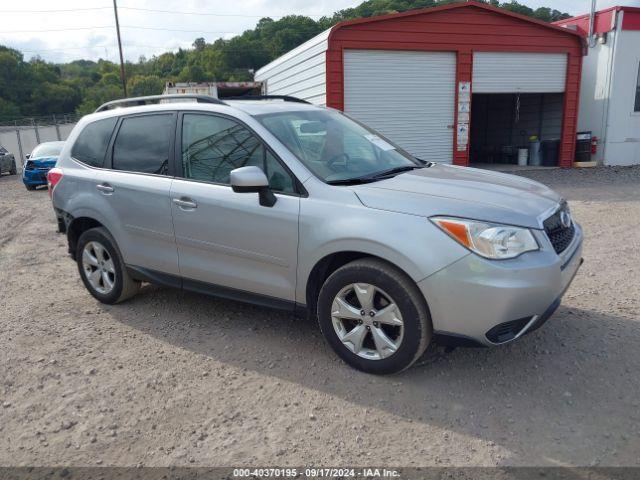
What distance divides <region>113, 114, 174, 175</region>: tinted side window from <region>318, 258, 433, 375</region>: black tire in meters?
1.80

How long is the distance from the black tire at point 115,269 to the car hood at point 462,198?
2.43 m

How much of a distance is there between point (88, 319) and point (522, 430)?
11.9 ft

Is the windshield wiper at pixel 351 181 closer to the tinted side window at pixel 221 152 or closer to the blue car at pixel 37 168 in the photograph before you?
the tinted side window at pixel 221 152

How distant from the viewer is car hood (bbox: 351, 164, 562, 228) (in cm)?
313

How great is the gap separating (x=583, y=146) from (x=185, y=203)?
48.5 feet

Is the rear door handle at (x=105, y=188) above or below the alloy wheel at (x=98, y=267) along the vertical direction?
above

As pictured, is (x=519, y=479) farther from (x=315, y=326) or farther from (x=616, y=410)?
(x=315, y=326)

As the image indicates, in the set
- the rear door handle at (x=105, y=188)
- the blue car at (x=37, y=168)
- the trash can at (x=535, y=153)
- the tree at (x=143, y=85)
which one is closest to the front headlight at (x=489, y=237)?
the rear door handle at (x=105, y=188)

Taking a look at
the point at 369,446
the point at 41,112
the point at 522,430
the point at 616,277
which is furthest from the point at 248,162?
the point at 41,112

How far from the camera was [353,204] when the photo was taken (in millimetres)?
3332

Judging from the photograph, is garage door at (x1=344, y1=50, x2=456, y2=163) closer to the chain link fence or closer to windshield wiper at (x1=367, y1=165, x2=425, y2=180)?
windshield wiper at (x1=367, y1=165, x2=425, y2=180)

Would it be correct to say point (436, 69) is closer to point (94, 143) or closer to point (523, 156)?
point (523, 156)

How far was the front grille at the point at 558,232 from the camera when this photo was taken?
326cm

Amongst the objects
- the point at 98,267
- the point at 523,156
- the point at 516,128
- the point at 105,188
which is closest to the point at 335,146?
the point at 105,188
